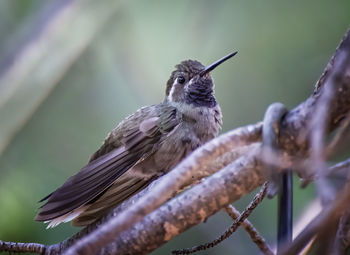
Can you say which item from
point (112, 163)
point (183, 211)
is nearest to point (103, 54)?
point (112, 163)

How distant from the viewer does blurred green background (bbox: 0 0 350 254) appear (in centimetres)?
527

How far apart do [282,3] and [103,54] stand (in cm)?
229

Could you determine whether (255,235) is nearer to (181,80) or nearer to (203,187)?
(203,187)

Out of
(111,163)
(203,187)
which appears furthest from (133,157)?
(203,187)

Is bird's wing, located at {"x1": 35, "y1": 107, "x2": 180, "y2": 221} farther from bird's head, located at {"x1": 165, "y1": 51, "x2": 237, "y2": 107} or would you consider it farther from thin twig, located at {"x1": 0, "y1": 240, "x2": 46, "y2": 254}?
bird's head, located at {"x1": 165, "y1": 51, "x2": 237, "y2": 107}

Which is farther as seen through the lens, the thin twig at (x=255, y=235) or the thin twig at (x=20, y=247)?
the thin twig at (x=20, y=247)

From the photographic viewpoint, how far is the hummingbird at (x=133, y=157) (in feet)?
9.37

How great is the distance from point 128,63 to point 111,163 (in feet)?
9.16

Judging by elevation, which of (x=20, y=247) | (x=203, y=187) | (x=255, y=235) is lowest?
(x=255, y=235)

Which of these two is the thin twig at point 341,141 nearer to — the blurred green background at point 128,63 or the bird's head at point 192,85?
the bird's head at point 192,85

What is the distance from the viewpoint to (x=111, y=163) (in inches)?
121

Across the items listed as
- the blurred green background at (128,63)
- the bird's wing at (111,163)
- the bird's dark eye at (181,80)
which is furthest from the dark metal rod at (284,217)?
the blurred green background at (128,63)

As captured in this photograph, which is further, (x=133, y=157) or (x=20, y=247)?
(x=133, y=157)

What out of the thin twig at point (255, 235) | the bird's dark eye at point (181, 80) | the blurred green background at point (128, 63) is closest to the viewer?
the thin twig at point (255, 235)
